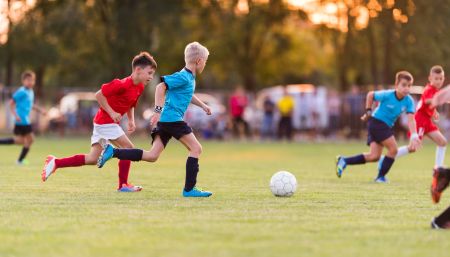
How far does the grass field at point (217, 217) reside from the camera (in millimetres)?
7246

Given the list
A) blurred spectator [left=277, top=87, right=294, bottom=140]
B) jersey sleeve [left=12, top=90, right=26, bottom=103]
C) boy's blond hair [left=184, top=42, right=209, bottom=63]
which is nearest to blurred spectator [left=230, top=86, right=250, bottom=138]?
blurred spectator [left=277, top=87, right=294, bottom=140]

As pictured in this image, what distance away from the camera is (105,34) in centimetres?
4075

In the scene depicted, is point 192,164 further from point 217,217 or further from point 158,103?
point 217,217

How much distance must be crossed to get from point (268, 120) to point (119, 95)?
23497mm

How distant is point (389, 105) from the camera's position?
1490 cm

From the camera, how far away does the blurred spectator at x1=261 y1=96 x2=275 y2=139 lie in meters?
35.1

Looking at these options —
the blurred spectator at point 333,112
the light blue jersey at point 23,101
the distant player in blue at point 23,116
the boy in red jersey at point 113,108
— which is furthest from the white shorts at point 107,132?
the blurred spectator at point 333,112

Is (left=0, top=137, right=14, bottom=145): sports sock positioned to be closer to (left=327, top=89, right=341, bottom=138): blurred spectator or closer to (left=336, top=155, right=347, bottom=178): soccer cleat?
(left=336, top=155, right=347, bottom=178): soccer cleat

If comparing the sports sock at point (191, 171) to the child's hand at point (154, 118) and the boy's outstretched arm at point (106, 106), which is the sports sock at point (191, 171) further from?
the boy's outstretched arm at point (106, 106)

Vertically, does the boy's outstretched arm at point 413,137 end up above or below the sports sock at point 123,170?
above

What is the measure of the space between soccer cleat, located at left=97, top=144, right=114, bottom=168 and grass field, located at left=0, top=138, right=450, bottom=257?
443 mm

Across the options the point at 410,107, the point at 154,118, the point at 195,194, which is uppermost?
the point at 410,107

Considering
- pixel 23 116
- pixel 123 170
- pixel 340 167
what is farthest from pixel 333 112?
pixel 123 170

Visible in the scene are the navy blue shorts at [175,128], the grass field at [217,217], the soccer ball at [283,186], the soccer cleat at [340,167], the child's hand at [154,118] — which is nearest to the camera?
the grass field at [217,217]
